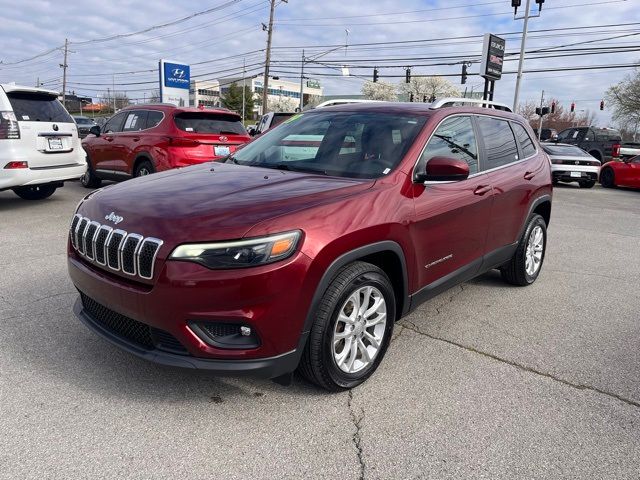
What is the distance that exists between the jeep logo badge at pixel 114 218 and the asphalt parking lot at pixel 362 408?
891 mm

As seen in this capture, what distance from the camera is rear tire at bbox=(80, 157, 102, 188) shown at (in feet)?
35.6

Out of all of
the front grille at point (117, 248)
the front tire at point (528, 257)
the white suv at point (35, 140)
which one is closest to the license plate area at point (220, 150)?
the white suv at point (35, 140)

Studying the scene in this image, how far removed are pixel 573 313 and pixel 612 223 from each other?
6.23m

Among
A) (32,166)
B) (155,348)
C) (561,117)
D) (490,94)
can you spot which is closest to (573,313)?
(155,348)

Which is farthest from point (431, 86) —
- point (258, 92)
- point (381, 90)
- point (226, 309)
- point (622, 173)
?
point (226, 309)

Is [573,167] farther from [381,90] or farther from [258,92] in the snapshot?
[258,92]

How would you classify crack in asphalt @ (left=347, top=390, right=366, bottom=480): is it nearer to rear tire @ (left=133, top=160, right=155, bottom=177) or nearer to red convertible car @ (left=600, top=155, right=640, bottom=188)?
rear tire @ (left=133, top=160, right=155, bottom=177)

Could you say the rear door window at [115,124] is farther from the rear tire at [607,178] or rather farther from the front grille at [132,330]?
the rear tire at [607,178]

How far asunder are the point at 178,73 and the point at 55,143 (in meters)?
14.3

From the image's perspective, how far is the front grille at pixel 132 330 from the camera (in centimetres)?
257

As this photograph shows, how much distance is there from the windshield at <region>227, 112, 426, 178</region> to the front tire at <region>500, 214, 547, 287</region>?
6.58 feet

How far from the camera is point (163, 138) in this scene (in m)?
8.91

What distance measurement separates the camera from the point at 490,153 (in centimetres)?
429

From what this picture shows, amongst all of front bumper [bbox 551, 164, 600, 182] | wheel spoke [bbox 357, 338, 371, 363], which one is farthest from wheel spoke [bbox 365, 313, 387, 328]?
front bumper [bbox 551, 164, 600, 182]
